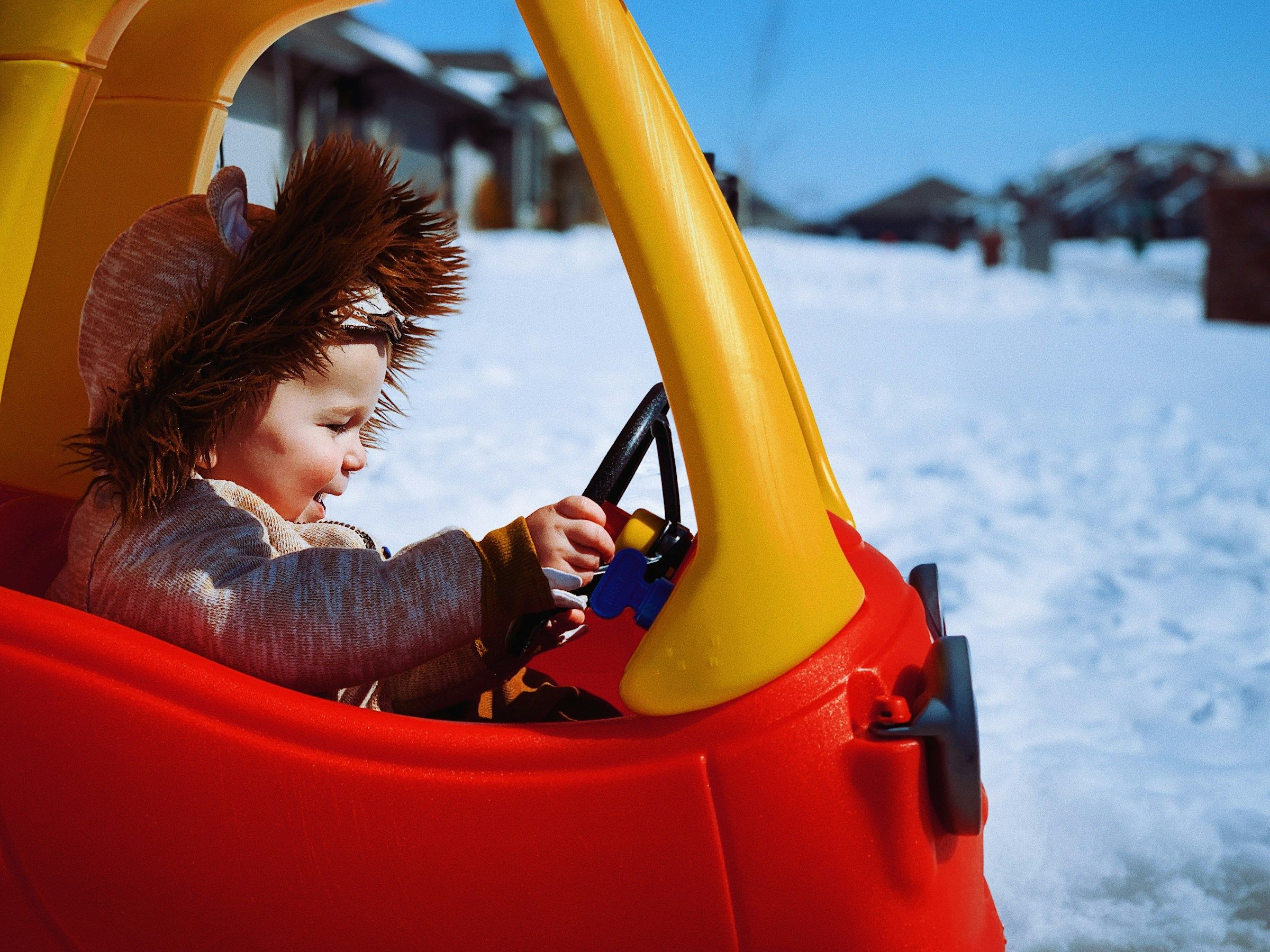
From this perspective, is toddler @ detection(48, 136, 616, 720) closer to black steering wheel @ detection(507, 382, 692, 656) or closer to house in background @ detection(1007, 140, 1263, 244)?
black steering wheel @ detection(507, 382, 692, 656)

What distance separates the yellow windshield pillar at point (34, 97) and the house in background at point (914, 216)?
1370 inches

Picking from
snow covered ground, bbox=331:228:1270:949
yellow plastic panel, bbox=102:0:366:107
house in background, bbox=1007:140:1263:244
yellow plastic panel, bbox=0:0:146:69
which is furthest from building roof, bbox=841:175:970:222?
yellow plastic panel, bbox=0:0:146:69

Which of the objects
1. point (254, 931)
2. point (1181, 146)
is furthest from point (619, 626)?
point (1181, 146)

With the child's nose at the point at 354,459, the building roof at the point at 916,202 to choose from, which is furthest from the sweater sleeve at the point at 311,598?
the building roof at the point at 916,202

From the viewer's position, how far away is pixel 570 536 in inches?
41.4

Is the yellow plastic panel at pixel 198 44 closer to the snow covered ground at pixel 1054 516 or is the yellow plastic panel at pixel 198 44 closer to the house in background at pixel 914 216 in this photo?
the snow covered ground at pixel 1054 516

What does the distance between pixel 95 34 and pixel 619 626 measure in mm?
905

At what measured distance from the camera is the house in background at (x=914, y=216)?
39438 mm

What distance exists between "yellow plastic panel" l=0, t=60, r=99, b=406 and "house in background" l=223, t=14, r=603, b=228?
8.46 meters

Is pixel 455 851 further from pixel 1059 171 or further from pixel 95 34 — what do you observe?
pixel 1059 171

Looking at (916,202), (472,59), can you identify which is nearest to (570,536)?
(472,59)

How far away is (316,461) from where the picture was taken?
1.15 meters

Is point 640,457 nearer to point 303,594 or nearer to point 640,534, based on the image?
point 640,534

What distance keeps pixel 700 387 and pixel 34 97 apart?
0.59 meters
